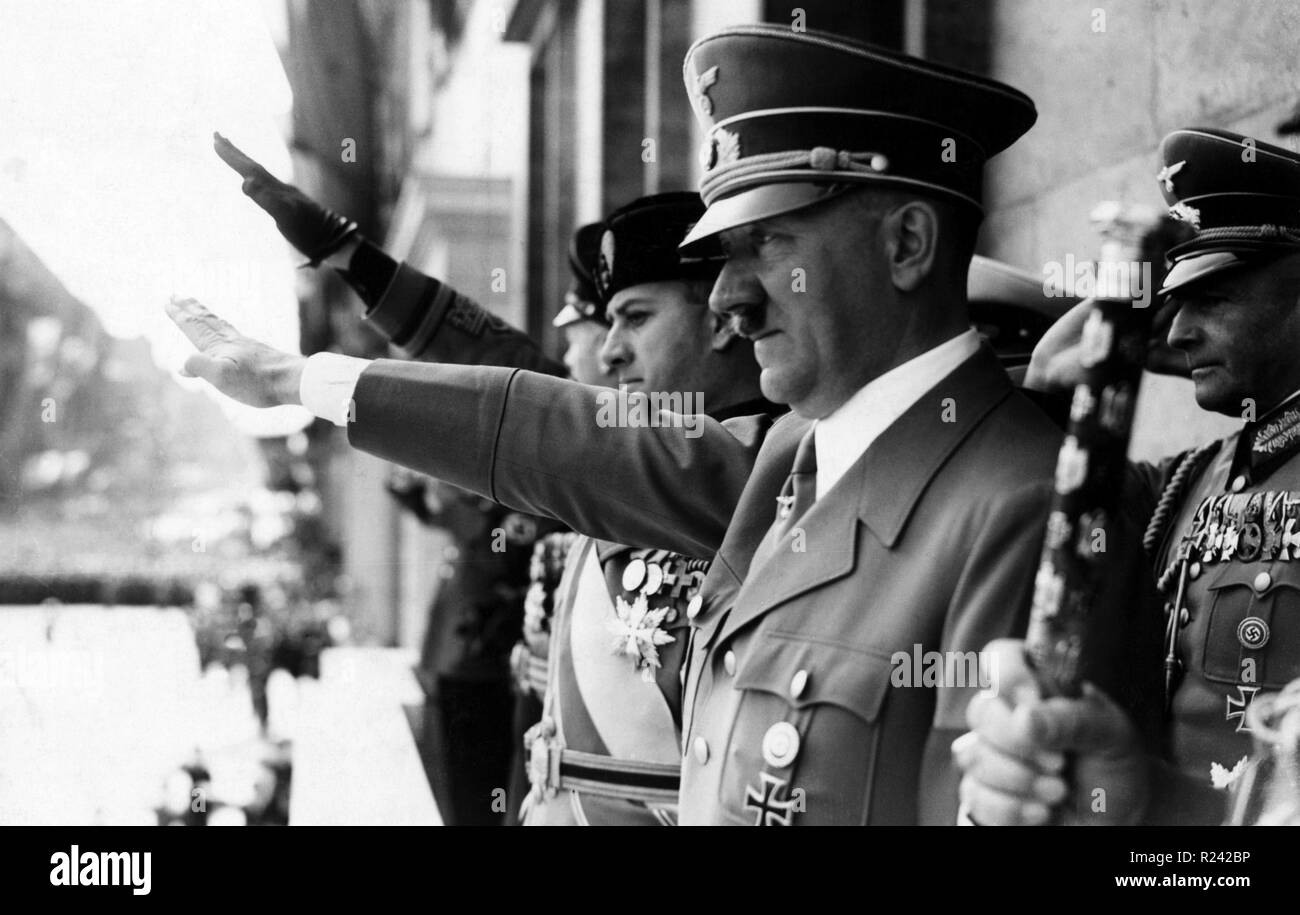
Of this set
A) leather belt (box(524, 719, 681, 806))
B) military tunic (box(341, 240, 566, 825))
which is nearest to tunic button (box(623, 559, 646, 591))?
leather belt (box(524, 719, 681, 806))

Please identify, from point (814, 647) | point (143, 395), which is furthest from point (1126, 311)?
point (143, 395)

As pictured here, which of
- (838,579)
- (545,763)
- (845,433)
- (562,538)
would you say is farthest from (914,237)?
(562,538)

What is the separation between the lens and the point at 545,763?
11.5 ft

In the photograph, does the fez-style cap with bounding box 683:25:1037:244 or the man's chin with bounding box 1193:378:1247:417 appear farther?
the man's chin with bounding box 1193:378:1247:417

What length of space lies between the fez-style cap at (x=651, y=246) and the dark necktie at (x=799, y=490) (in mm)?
1055

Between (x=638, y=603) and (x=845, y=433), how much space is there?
1074mm

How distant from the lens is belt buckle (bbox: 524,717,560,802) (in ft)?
11.3

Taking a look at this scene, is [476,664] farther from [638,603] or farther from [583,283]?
[638,603]

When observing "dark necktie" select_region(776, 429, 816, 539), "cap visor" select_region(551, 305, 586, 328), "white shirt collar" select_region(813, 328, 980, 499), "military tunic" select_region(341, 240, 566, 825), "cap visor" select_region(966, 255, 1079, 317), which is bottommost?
"military tunic" select_region(341, 240, 566, 825)

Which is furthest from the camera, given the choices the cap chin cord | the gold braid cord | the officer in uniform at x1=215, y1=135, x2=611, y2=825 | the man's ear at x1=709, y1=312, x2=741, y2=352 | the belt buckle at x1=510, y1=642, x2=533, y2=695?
the belt buckle at x1=510, y1=642, x2=533, y2=695

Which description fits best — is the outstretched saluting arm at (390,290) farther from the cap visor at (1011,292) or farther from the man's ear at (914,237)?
the man's ear at (914,237)

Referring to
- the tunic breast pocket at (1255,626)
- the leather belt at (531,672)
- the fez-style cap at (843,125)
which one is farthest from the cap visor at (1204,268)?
the leather belt at (531,672)

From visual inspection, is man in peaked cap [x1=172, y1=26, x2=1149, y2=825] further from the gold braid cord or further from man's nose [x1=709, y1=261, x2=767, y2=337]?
the gold braid cord

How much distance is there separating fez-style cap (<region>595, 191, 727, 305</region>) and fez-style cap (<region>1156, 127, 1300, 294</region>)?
38.0 inches
